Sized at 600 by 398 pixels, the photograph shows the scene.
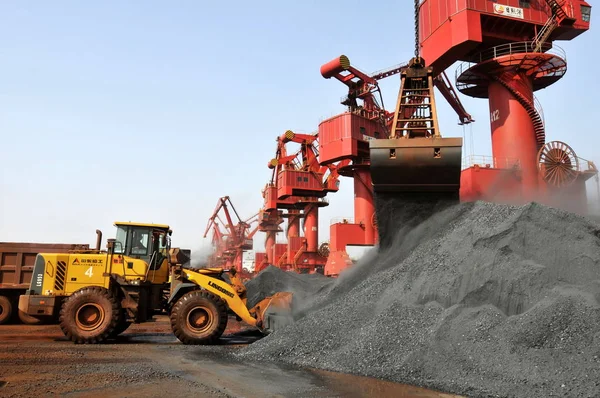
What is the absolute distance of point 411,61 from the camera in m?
13.6

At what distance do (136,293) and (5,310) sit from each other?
22.8 feet

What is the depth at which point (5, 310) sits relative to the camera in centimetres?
1465

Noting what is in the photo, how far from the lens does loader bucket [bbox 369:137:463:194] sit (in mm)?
10703

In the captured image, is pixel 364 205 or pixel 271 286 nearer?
pixel 271 286

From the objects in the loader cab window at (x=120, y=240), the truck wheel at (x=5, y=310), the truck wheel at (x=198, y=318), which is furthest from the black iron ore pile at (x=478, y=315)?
the truck wheel at (x=5, y=310)

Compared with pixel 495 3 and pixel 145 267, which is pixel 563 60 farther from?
pixel 145 267

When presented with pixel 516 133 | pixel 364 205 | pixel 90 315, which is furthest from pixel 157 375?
pixel 364 205

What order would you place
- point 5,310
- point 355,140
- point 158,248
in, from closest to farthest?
point 158,248 < point 5,310 < point 355,140

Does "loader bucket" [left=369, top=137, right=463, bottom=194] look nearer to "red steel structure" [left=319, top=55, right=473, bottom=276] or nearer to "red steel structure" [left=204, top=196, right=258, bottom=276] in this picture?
"red steel structure" [left=319, top=55, right=473, bottom=276]

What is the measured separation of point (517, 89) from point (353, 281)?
1540cm

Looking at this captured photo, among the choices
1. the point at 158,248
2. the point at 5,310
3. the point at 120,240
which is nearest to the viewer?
the point at 120,240

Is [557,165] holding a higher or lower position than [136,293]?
higher

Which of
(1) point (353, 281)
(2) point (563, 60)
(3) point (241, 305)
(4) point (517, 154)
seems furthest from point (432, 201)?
(2) point (563, 60)

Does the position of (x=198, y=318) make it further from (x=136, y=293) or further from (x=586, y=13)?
(x=586, y=13)
